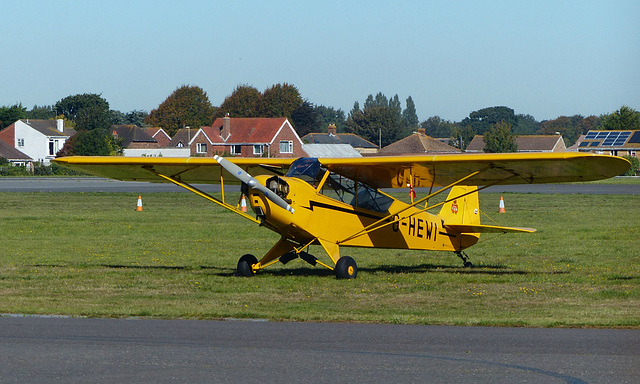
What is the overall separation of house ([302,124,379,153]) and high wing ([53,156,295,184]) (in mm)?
93965

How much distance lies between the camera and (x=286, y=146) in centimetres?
9681

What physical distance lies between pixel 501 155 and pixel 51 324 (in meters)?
7.54

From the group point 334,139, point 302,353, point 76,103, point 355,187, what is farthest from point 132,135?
point 302,353

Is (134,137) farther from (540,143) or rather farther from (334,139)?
(540,143)

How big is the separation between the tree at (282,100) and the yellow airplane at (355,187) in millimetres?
114666

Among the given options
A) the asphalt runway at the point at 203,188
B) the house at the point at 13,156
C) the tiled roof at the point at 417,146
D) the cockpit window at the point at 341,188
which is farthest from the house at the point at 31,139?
the cockpit window at the point at 341,188

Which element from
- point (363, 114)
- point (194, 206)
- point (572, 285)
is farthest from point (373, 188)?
point (363, 114)

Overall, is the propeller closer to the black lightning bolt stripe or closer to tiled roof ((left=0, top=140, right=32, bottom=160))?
the black lightning bolt stripe

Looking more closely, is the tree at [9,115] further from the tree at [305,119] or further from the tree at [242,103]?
the tree at [305,119]

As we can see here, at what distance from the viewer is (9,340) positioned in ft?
27.1

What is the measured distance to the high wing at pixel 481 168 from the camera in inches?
508

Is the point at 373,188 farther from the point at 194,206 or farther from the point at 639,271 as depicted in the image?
the point at 194,206

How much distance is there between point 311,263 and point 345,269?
0.59 m

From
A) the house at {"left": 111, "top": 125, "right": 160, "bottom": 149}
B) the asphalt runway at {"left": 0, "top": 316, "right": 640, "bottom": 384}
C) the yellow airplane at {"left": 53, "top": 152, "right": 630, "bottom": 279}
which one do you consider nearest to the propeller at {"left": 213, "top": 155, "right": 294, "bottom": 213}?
the yellow airplane at {"left": 53, "top": 152, "right": 630, "bottom": 279}
